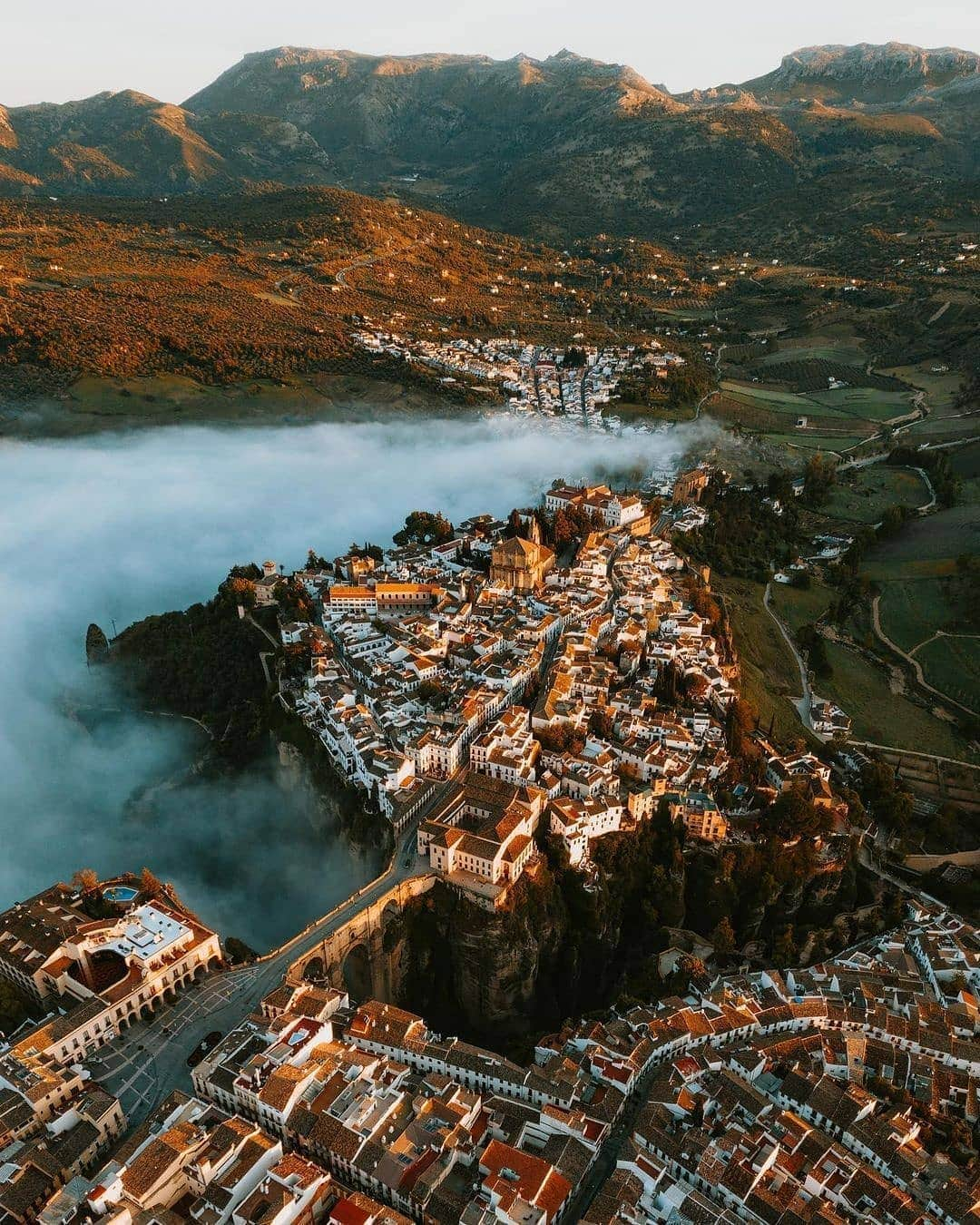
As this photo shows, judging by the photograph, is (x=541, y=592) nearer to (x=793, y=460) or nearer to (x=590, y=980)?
(x=590, y=980)

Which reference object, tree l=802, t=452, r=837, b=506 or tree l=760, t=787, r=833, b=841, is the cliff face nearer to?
tree l=760, t=787, r=833, b=841

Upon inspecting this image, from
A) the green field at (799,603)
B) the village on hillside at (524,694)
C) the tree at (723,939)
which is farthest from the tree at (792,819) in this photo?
the green field at (799,603)

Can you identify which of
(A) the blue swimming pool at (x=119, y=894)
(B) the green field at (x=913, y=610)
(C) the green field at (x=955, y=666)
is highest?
(B) the green field at (x=913, y=610)

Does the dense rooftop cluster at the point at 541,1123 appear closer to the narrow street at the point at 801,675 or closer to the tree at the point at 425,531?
the narrow street at the point at 801,675

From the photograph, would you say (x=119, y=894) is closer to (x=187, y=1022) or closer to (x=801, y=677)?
(x=187, y=1022)

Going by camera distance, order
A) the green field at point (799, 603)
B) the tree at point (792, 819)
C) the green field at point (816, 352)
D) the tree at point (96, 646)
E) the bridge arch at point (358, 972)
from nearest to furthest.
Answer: the bridge arch at point (358, 972) < the tree at point (792, 819) < the tree at point (96, 646) < the green field at point (799, 603) < the green field at point (816, 352)

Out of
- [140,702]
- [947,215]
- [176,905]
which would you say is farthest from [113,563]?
[947,215]

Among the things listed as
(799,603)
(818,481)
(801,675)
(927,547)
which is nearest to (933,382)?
(818,481)
